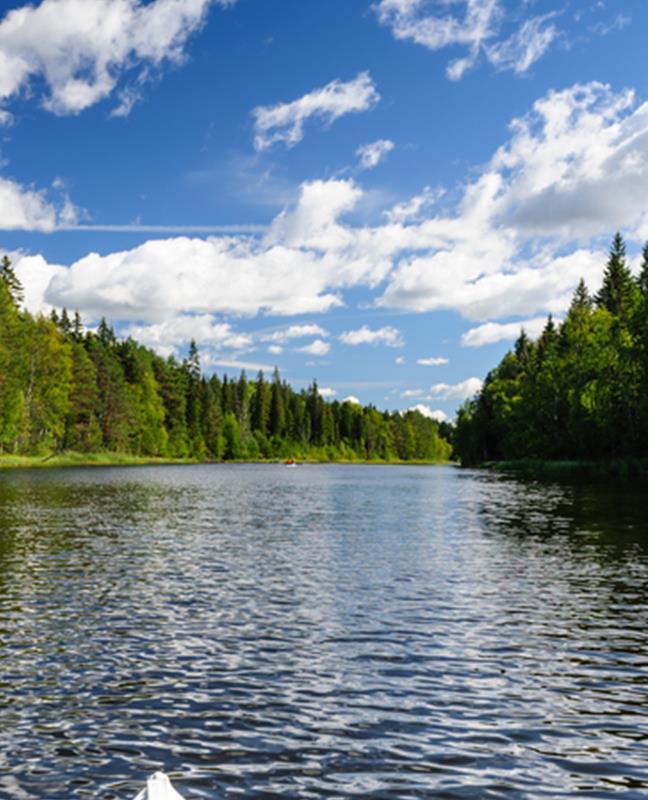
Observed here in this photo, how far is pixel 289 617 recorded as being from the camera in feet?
54.1

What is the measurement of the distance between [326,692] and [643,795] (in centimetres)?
478

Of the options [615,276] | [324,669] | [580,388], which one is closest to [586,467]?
[580,388]

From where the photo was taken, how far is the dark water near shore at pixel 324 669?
8750 millimetres

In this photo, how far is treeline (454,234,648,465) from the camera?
7856cm

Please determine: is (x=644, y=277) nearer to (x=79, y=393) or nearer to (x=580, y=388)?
(x=580, y=388)

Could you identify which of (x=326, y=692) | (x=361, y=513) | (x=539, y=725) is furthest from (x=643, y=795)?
(x=361, y=513)

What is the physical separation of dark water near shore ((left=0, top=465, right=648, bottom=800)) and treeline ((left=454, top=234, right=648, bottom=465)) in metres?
53.3

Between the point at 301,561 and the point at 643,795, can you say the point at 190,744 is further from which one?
the point at 301,561

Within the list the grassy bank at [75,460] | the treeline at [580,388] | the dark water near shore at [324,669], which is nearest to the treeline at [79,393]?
the grassy bank at [75,460]

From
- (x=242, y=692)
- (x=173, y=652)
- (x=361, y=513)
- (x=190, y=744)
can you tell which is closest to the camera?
(x=190, y=744)

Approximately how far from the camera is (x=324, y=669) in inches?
502

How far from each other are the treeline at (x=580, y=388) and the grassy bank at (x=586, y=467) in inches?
101

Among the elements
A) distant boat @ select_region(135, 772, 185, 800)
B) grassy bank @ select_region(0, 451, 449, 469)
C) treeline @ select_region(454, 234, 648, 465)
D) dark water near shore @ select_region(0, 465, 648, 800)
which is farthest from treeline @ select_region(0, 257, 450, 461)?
distant boat @ select_region(135, 772, 185, 800)

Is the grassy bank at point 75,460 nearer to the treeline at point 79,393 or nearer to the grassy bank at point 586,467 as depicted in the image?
the treeline at point 79,393
